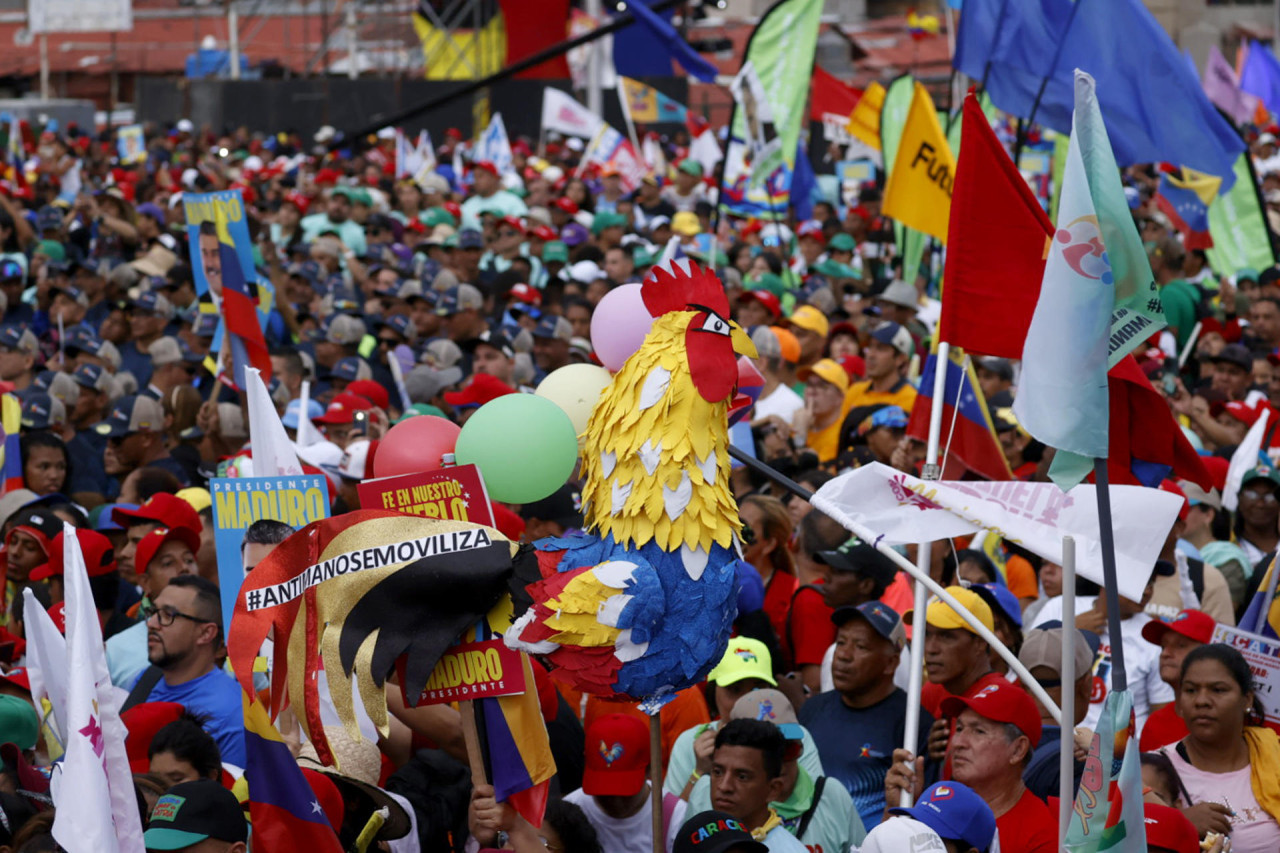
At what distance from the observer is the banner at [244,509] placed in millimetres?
4969

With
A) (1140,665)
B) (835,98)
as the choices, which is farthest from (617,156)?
(1140,665)

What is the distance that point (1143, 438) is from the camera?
14.5ft

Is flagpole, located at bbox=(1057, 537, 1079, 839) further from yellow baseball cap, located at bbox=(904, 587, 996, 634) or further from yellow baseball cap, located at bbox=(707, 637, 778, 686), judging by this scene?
yellow baseball cap, located at bbox=(707, 637, 778, 686)

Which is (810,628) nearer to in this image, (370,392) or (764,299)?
(370,392)

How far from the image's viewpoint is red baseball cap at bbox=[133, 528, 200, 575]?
6121mm

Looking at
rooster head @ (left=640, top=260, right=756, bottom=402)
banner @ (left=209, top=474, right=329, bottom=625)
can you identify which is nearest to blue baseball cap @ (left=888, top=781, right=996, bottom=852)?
rooster head @ (left=640, top=260, right=756, bottom=402)

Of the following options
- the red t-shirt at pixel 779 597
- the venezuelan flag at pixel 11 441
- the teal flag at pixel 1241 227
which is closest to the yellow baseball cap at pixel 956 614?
the red t-shirt at pixel 779 597

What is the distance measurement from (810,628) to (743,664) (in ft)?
2.52

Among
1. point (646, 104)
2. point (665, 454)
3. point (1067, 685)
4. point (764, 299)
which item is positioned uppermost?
point (665, 454)

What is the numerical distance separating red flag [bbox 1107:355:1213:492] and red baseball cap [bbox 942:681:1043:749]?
72 centimetres

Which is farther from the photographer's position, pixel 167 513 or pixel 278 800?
pixel 167 513

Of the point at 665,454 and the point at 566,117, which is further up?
the point at 665,454

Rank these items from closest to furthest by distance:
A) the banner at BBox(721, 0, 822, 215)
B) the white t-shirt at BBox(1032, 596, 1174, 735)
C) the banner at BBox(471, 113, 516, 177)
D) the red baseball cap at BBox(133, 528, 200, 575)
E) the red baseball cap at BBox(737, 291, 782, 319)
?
the white t-shirt at BBox(1032, 596, 1174, 735) < the red baseball cap at BBox(133, 528, 200, 575) < the red baseball cap at BBox(737, 291, 782, 319) < the banner at BBox(721, 0, 822, 215) < the banner at BBox(471, 113, 516, 177)

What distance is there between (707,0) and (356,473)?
1586 cm
